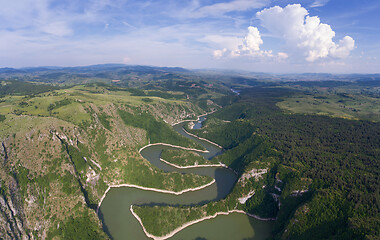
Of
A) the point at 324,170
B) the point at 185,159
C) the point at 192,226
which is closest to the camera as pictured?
the point at 192,226

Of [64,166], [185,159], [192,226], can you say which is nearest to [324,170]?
[192,226]

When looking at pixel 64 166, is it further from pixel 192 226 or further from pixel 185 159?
pixel 185 159

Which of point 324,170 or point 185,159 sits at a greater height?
point 324,170

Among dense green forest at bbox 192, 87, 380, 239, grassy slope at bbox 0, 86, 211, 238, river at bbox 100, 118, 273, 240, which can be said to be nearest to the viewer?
dense green forest at bbox 192, 87, 380, 239

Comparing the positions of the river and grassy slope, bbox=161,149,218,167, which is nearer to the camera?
the river

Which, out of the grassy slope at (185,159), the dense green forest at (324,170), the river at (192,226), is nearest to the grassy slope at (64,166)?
the river at (192,226)

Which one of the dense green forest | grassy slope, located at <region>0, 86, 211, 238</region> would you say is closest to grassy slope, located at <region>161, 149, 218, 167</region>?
the dense green forest

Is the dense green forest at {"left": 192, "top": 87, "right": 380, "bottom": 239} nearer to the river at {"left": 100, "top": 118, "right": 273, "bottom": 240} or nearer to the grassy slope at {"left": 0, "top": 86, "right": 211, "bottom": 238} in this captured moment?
the river at {"left": 100, "top": 118, "right": 273, "bottom": 240}
